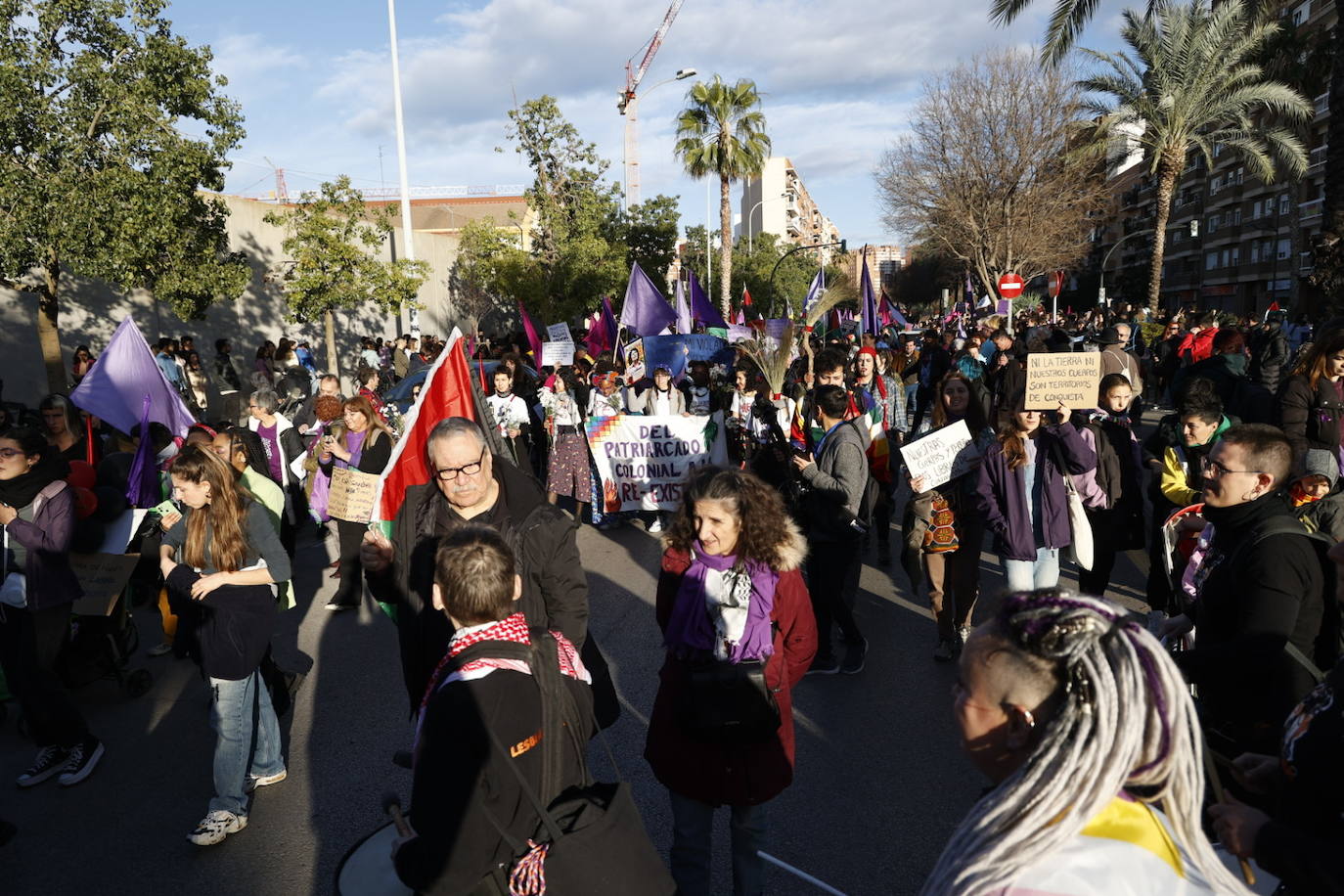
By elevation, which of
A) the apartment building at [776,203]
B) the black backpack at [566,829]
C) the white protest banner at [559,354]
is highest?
the apartment building at [776,203]

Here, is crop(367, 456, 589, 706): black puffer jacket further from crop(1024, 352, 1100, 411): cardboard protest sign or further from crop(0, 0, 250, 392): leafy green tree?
crop(0, 0, 250, 392): leafy green tree

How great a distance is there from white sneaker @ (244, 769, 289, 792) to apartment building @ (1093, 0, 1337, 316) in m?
34.7

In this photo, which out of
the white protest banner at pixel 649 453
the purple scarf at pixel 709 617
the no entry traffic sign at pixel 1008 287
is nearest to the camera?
the purple scarf at pixel 709 617

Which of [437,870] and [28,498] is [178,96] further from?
[437,870]

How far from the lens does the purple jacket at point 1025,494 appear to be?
4.70 metres

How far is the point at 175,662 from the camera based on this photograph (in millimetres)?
5668

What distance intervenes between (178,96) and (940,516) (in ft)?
43.8

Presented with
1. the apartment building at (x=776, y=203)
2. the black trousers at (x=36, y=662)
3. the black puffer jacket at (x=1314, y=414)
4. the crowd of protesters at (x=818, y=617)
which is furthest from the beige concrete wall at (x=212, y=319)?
the apartment building at (x=776, y=203)

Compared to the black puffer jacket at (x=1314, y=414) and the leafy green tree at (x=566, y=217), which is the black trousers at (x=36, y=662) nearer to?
the black puffer jacket at (x=1314, y=414)

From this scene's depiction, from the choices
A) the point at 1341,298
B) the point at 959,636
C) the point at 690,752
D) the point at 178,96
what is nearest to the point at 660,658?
the point at 959,636

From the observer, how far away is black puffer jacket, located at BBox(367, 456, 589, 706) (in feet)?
9.45

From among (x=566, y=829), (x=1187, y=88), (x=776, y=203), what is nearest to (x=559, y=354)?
(x=566, y=829)

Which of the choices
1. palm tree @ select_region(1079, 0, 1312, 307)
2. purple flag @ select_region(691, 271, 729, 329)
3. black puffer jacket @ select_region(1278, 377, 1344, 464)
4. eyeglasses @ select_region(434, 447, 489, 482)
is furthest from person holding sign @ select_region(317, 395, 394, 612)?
palm tree @ select_region(1079, 0, 1312, 307)

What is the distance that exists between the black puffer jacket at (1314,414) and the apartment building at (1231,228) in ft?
100
